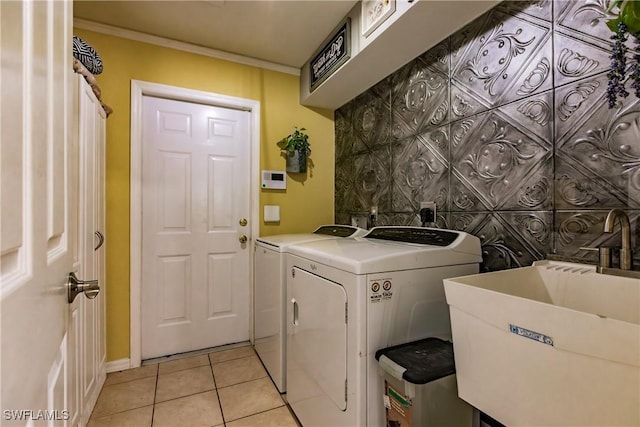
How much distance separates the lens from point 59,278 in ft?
1.99

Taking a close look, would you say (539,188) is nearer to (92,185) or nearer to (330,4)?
(330,4)

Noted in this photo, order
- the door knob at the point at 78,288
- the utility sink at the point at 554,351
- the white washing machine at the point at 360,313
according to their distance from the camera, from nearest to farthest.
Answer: the utility sink at the point at 554,351 < the door knob at the point at 78,288 < the white washing machine at the point at 360,313

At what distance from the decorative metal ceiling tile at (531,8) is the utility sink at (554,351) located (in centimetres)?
106

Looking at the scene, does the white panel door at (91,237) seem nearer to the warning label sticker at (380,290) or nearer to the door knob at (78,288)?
the door knob at (78,288)

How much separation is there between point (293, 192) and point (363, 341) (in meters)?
1.80

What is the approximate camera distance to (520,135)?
52.2 inches

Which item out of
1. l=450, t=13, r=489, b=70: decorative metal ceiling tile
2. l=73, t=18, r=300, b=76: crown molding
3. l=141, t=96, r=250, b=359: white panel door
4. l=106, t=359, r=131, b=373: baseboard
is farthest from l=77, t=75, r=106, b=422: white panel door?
l=450, t=13, r=489, b=70: decorative metal ceiling tile

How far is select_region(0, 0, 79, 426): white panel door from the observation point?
370 millimetres

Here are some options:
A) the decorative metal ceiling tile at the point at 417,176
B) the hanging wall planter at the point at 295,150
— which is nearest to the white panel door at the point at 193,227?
the hanging wall planter at the point at 295,150

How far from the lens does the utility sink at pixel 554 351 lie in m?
0.57

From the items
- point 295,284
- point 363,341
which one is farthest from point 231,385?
point 363,341

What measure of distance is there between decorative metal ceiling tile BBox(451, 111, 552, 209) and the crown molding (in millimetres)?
1846

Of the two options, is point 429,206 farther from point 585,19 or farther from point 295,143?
point 295,143

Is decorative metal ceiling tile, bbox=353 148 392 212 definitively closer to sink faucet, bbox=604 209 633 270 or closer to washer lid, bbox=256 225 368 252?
washer lid, bbox=256 225 368 252
